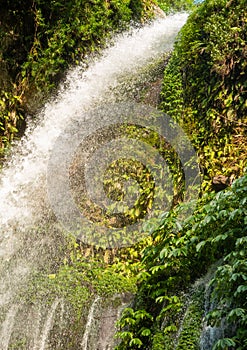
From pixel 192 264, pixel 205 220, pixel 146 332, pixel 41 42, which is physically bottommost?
pixel 146 332

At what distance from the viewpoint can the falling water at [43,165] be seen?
521 cm

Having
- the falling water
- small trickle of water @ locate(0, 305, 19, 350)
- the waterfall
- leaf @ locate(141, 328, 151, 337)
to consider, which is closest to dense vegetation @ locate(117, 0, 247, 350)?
leaf @ locate(141, 328, 151, 337)

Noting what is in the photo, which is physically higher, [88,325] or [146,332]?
[146,332]

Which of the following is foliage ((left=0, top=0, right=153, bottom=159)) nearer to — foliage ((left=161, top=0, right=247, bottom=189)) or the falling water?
the falling water

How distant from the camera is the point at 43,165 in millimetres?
5801

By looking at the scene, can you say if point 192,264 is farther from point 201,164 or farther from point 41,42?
point 41,42

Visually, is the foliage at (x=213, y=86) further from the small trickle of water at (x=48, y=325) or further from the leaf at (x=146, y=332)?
the small trickle of water at (x=48, y=325)

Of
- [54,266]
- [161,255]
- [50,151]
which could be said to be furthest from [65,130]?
[161,255]

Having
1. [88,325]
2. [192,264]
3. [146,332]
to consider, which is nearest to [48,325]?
[88,325]

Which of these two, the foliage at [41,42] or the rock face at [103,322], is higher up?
the foliage at [41,42]

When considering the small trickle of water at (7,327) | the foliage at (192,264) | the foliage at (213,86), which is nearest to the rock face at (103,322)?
the foliage at (192,264)

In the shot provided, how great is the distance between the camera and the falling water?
17.1 ft

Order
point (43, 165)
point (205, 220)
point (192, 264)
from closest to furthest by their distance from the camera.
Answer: point (205, 220), point (192, 264), point (43, 165)

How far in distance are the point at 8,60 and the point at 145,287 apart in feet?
13.2
